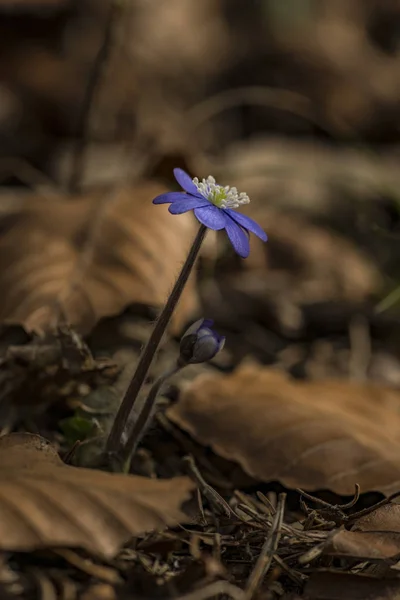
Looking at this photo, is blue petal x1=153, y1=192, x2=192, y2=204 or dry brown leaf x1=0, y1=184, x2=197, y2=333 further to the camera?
dry brown leaf x1=0, y1=184, x2=197, y2=333

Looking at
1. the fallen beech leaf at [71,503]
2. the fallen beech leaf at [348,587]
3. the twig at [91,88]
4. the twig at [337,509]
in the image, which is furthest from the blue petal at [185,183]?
the twig at [91,88]

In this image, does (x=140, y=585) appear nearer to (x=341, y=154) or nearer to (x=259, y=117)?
(x=341, y=154)

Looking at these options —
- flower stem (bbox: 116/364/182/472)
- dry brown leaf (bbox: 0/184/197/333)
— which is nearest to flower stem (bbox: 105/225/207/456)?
flower stem (bbox: 116/364/182/472)

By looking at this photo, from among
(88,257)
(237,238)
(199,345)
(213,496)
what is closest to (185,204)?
(237,238)

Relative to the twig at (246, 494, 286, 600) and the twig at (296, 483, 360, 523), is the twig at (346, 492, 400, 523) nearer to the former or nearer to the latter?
the twig at (296, 483, 360, 523)

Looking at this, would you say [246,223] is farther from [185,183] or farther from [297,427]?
[297,427]

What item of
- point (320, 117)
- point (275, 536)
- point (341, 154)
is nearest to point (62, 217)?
point (275, 536)

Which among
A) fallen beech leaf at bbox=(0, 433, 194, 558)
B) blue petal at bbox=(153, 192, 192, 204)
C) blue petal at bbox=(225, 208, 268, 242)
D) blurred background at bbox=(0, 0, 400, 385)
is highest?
blue petal at bbox=(153, 192, 192, 204)
